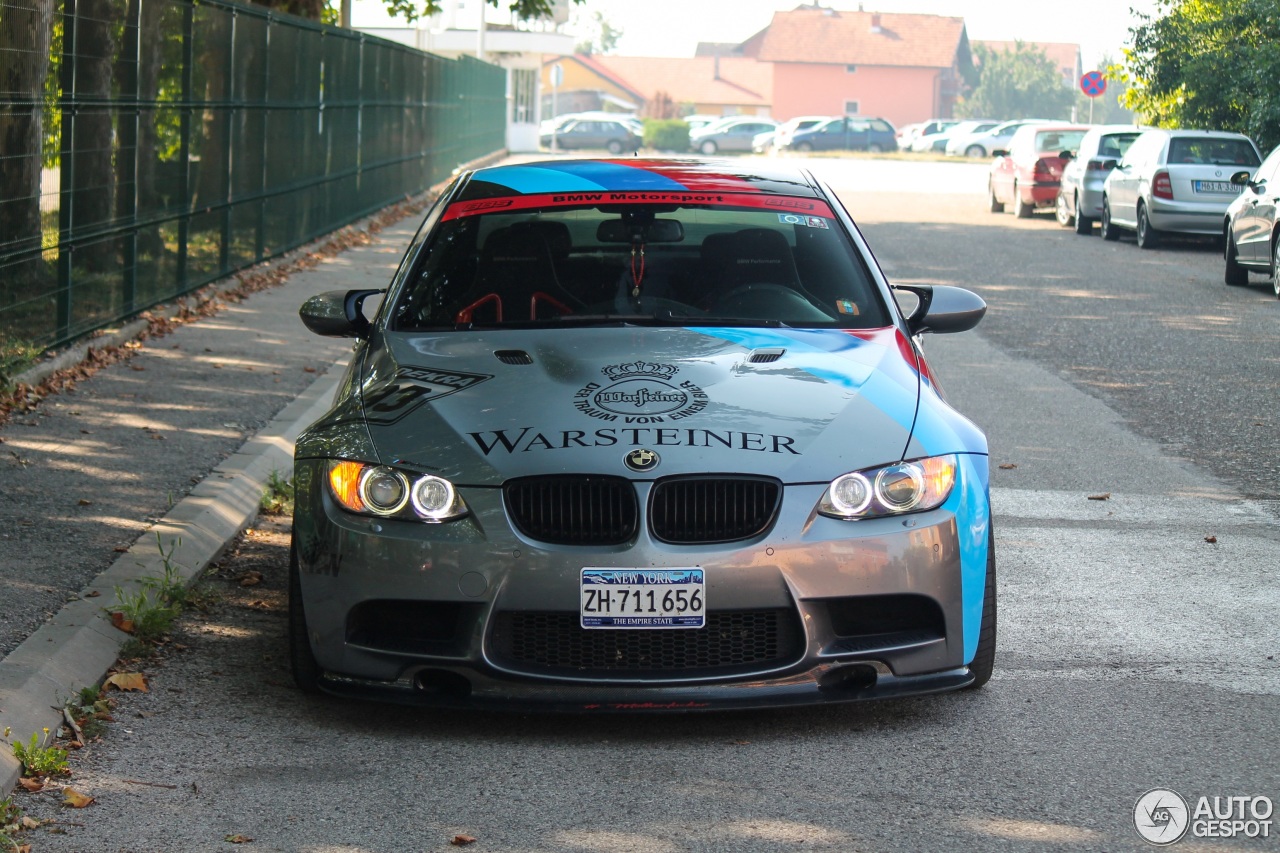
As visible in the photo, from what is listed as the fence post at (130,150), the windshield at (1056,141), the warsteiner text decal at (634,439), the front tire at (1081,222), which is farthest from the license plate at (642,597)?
the windshield at (1056,141)

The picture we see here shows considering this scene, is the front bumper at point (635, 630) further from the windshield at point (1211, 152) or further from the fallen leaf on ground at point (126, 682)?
the windshield at point (1211, 152)

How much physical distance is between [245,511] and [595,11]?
7293 inches

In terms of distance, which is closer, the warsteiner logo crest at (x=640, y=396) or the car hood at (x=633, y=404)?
the car hood at (x=633, y=404)

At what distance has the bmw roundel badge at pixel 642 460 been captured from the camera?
4.37 meters

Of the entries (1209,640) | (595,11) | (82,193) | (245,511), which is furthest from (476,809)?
(595,11)

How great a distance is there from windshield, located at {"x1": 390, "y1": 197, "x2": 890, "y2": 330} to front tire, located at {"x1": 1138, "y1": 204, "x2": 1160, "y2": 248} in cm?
1611

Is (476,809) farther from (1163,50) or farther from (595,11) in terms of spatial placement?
(595,11)

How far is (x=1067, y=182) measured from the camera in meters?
24.8

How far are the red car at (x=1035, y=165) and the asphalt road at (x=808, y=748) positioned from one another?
19893 mm

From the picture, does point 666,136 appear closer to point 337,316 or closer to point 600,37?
point 337,316

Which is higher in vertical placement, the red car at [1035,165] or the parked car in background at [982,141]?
the parked car in background at [982,141]

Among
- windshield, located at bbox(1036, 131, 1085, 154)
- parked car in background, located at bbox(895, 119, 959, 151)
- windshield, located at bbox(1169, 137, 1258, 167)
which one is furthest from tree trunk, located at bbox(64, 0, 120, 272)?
parked car in background, located at bbox(895, 119, 959, 151)

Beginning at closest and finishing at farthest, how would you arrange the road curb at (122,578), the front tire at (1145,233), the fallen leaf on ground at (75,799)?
the fallen leaf on ground at (75,799), the road curb at (122,578), the front tire at (1145,233)

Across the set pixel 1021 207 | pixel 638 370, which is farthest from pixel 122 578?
pixel 1021 207
